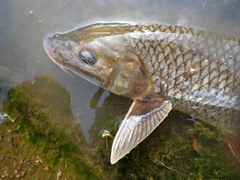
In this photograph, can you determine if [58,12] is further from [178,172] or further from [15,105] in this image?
[178,172]

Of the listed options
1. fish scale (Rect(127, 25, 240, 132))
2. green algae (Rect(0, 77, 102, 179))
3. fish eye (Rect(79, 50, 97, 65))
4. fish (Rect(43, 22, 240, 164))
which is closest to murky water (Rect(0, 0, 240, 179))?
green algae (Rect(0, 77, 102, 179))

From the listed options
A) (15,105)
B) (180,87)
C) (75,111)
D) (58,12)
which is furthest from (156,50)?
(15,105)

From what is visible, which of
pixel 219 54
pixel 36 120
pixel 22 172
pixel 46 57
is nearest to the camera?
pixel 219 54

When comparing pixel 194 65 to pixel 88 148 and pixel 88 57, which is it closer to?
pixel 88 57

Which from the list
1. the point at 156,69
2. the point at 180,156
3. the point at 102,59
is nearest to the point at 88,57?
the point at 102,59

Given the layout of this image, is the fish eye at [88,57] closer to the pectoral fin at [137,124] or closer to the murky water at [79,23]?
the murky water at [79,23]

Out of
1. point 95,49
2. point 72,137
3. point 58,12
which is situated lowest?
point 72,137
